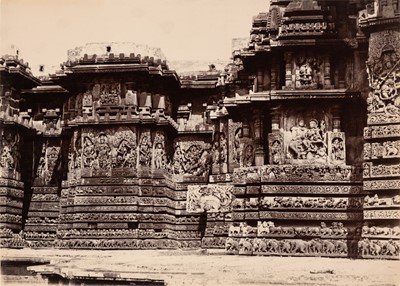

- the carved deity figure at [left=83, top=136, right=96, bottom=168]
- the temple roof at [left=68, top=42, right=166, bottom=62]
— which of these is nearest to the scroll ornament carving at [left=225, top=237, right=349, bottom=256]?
the carved deity figure at [left=83, top=136, right=96, bottom=168]

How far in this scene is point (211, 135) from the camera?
103ft

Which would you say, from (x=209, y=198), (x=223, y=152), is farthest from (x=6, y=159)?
(x=209, y=198)

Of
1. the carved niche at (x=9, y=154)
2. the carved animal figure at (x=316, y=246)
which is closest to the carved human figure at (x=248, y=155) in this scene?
the carved animal figure at (x=316, y=246)

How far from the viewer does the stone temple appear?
1592 centimetres

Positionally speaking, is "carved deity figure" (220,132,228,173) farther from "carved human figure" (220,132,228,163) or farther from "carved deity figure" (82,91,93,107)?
"carved deity figure" (82,91,93,107)

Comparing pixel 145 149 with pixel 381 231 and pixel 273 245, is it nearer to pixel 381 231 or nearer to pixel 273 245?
pixel 273 245

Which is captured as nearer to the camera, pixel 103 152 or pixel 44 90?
pixel 103 152

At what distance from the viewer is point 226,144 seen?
28.8 metres

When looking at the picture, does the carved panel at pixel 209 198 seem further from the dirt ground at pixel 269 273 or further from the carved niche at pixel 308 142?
the dirt ground at pixel 269 273

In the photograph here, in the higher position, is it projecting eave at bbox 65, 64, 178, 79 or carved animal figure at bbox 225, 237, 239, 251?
projecting eave at bbox 65, 64, 178, 79

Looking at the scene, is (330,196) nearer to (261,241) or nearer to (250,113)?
(261,241)

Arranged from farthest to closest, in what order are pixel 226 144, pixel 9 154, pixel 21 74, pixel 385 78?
pixel 21 74, pixel 9 154, pixel 226 144, pixel 385 78

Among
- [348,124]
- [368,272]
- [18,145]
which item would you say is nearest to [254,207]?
[348,124]

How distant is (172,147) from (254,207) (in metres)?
13.0
